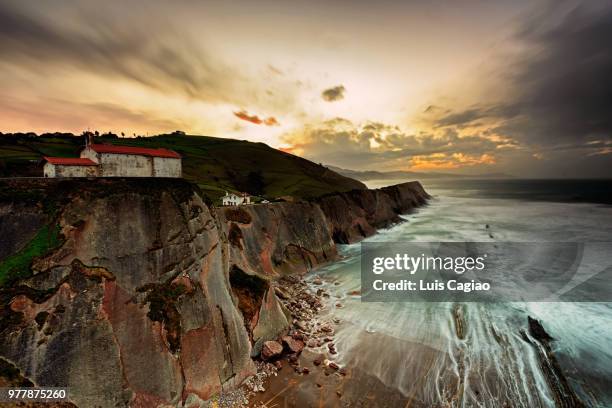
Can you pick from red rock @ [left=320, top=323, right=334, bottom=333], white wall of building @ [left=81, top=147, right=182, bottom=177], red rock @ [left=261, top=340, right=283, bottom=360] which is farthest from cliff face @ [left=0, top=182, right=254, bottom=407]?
red rock @ [left=320, top=323, right=334, bottom=333]

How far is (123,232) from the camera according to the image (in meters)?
14.5

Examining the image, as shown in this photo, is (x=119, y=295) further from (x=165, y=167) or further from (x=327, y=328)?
(x=327, y=328)

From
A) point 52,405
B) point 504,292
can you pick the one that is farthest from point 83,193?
point 504,292

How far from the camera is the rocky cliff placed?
39.7ft

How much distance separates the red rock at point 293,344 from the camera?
19.3 metres

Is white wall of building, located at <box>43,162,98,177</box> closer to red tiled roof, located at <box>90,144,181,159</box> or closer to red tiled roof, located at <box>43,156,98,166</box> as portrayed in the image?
red tiled roof, located at <box>43,156,98,166</box>

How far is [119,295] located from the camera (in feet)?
44.4

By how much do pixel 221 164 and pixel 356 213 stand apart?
2157 inches

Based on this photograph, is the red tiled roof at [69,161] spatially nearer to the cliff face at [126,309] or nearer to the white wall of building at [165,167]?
the white wall of building at [165,167]

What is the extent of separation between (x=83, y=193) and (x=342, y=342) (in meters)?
19.5

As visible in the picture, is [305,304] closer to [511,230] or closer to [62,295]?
[62,295]

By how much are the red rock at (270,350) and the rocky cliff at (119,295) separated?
1.91 feet

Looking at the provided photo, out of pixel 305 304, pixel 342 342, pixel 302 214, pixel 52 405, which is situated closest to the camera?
pixel 52 405

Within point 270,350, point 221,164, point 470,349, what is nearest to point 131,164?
point 270,350
